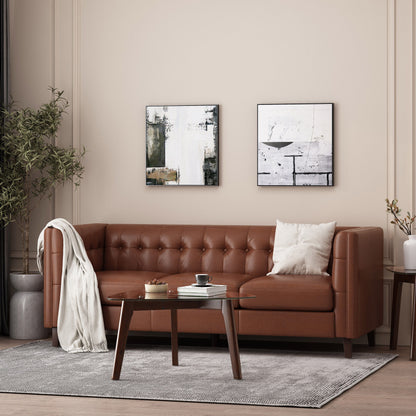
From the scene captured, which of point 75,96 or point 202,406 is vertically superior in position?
point 75,96

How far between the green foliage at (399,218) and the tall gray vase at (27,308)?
2.61 meters

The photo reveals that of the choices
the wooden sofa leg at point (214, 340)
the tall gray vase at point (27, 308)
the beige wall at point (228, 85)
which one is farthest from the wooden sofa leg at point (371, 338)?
the tall gray vase at point (27, 308)

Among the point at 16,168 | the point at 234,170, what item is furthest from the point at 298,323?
the point at 16,168

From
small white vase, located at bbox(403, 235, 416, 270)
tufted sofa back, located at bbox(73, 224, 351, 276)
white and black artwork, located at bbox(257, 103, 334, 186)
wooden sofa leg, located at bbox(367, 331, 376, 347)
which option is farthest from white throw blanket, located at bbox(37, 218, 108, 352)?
small white vase, located at bbox(403, 235, 416, 270)

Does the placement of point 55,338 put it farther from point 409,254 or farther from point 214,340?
point 409,254

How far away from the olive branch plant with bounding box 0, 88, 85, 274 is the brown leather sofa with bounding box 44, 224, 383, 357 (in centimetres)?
54

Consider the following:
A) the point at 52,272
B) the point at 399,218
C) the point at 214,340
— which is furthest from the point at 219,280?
the point at 399,218

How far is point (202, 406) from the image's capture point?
397 centimetres

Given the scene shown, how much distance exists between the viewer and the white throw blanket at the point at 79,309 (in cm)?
551

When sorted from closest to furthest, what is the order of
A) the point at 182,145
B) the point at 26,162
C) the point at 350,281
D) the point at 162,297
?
the point at 162,297 → the point at 350,281 → the point at 26,162 → the point at 182,145

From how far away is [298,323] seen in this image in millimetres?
5297

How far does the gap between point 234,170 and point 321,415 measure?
2801mm

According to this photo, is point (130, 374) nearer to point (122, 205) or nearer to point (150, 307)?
point (150, 307)

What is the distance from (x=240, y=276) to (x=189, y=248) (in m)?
0.55
